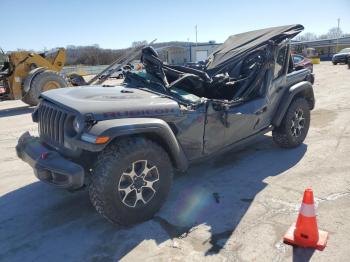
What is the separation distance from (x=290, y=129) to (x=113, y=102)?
3375mm

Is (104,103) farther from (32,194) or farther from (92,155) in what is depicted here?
(32,194)

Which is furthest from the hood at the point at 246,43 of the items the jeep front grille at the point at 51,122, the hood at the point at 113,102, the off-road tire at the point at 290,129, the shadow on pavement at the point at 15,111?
the shadow on pavement at the point at 15,111

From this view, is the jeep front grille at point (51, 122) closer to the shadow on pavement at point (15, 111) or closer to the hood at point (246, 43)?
the hood at point (246, 43)

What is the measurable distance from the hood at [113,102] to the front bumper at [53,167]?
1.69 feet

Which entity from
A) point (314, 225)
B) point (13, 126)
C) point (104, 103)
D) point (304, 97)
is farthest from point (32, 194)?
point (13, 126)

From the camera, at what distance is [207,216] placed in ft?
12.4

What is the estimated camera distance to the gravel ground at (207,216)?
10.4ft

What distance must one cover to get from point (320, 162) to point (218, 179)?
67.2 inches

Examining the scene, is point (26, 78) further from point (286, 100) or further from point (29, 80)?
point (286, 100)

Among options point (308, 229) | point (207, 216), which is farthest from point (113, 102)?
point (308, 229)

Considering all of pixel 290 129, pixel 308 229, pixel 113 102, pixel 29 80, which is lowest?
pixel 308 229

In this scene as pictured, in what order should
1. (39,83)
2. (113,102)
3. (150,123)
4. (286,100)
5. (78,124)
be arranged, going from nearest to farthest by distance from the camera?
(78,124), (150,123), (113,102), (286,100), (39,83)

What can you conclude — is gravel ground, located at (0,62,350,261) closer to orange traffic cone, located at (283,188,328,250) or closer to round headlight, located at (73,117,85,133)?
orange traffic cone, located at (283,188,328,250)

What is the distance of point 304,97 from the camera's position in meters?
6.14
